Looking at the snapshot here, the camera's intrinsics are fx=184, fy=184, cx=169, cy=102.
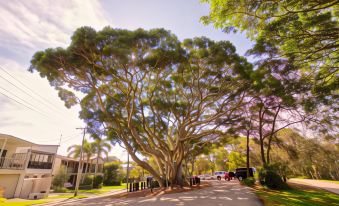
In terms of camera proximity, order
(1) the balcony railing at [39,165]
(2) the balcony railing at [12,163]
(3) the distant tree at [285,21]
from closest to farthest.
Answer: (3) the distant tree at [285,21]
(2) the balcony railing at [12,163]
(1) the balcony railing at [39,165]

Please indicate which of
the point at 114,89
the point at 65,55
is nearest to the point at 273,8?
the point at 65,55

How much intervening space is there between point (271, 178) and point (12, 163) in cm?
2452

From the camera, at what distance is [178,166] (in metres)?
19.6

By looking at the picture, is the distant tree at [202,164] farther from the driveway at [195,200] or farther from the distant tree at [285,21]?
the distant tree at [285,21]

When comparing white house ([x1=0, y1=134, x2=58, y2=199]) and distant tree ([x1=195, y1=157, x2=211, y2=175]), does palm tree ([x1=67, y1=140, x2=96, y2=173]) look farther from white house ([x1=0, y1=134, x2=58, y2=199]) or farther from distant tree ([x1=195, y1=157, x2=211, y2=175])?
distant tree ([x1=195, y1=157, x2=211, y2=175])

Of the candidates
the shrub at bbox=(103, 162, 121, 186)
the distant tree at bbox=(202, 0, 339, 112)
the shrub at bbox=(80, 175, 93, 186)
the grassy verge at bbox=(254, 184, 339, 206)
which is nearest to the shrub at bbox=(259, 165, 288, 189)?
the grassy verge at bbox=(254, 184, 339, 206)

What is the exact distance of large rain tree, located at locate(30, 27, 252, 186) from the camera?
12.8 meters

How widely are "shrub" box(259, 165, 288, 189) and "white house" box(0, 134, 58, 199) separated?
22459 millimetres

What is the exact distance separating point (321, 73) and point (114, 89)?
50.9ft

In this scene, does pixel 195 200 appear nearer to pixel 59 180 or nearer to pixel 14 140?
pixel 14 140

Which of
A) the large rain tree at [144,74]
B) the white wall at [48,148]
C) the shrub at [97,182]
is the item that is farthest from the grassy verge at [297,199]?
the shrub at [97,182]

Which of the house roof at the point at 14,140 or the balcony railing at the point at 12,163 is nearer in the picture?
the house roof at the point at 14,140

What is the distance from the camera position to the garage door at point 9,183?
16.7 metres

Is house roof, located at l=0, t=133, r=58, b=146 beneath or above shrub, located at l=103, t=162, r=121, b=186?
above
